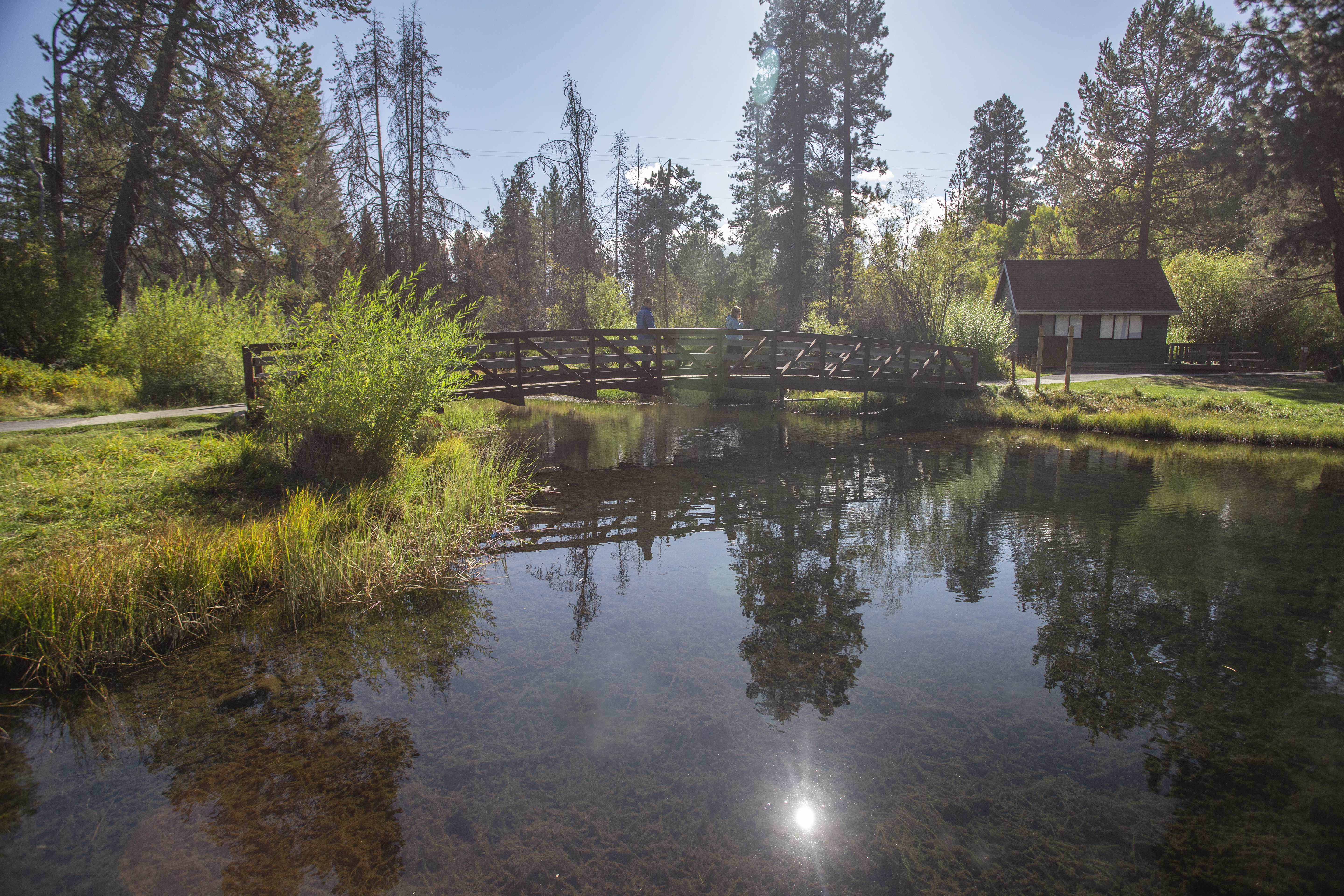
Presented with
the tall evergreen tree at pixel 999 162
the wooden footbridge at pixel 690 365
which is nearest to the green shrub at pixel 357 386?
the wooden footbridge at pixel 690 365

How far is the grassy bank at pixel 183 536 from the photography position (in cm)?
464

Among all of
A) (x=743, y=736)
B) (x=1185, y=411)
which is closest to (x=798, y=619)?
(x=743, y=736)

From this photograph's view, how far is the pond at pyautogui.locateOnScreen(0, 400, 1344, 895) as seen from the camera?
3.08 metres

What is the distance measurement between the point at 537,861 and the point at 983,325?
23.0m

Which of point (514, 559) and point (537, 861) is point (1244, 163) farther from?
point (537, 861)

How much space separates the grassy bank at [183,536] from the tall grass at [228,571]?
0.04ft

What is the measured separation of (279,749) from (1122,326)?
3451 cm

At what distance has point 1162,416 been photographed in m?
15.2

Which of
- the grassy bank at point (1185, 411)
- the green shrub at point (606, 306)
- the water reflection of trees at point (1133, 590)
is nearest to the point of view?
the water reflection of trees at point (1133, 590)

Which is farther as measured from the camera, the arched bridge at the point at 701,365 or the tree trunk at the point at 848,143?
the tree trunk at the point at 848,143

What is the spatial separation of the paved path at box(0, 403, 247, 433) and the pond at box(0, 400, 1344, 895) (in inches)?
251

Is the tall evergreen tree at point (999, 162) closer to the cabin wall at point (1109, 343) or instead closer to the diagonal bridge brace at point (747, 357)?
the cabin wall at point (1109, 343)

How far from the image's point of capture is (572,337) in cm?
1466

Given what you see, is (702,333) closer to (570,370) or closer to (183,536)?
(570,370)
